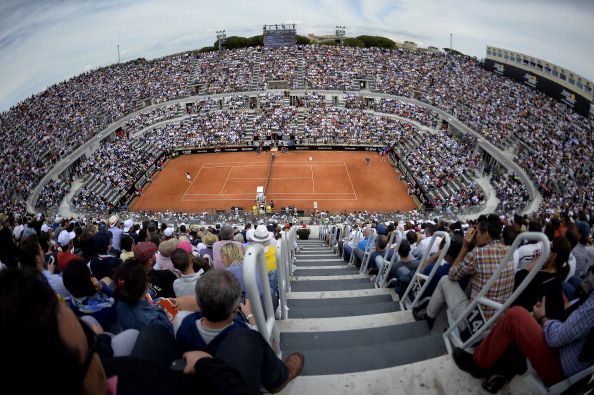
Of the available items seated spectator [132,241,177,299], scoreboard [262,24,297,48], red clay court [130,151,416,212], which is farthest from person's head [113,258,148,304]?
scoreboard [262,24,297,48]

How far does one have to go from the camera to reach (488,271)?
3.96 m

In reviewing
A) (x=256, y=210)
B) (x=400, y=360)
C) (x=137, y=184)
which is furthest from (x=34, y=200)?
(x=400, y=360)

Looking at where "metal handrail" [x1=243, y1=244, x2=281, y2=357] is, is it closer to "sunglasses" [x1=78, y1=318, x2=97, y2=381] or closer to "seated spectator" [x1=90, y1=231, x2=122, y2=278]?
"sunglasses" [x1=78, y1=318, x2=97, y2=381]

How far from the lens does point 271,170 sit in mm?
38562

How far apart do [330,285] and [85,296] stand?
5699 millimetres

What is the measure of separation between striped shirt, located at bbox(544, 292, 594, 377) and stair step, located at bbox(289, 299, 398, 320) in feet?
9.46

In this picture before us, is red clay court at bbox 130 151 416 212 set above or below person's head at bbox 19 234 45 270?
below

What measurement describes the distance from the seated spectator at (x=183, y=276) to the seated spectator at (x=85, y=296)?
1.10 m

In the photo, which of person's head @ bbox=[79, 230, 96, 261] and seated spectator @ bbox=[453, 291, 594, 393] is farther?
person's head @ bbox=[79, 230, 96, 261]

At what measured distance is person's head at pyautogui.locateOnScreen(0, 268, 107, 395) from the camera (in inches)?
46.6

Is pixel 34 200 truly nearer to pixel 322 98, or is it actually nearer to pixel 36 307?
pixel 36 307

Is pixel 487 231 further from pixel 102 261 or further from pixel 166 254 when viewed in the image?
pixel 102 261

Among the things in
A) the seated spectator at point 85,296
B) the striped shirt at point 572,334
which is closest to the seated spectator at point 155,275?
the seated spectator at point 85,296

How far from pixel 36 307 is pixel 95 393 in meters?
0.49
